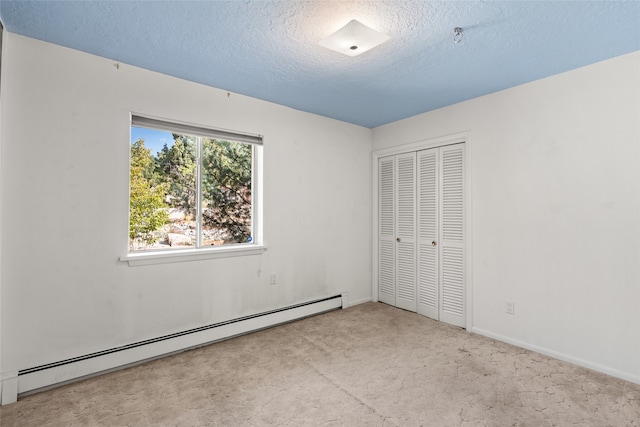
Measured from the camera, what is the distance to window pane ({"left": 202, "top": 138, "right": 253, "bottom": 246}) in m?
3.16

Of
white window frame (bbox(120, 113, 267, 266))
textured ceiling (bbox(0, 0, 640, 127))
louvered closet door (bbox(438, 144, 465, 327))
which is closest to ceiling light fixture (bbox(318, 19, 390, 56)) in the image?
textured ceiling (bbox(0, 0, 640, 127))

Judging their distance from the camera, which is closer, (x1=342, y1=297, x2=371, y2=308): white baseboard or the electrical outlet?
the electrical outlet

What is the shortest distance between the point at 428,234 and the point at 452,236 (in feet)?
0.99

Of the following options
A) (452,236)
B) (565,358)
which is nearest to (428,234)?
(452,236)

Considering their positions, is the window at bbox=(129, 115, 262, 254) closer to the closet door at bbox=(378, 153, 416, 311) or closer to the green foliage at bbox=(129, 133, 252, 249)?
the green foliage at bbox=(129, 133, 252, 249)

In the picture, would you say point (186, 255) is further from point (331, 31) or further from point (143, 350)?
point (331, 31)

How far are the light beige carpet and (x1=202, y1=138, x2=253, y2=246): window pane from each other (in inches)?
41.0

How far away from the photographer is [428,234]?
375 cm

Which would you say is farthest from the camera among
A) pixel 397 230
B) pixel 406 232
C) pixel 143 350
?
pixel 397 230

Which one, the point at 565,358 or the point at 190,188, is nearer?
the point at 565,358

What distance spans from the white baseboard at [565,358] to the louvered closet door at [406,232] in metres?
0.88

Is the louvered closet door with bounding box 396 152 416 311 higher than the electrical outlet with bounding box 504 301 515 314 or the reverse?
higher

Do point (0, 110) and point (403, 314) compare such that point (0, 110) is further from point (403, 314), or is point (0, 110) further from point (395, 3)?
point (403, 314)

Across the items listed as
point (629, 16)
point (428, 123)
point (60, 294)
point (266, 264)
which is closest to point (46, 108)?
point (60, 294)
